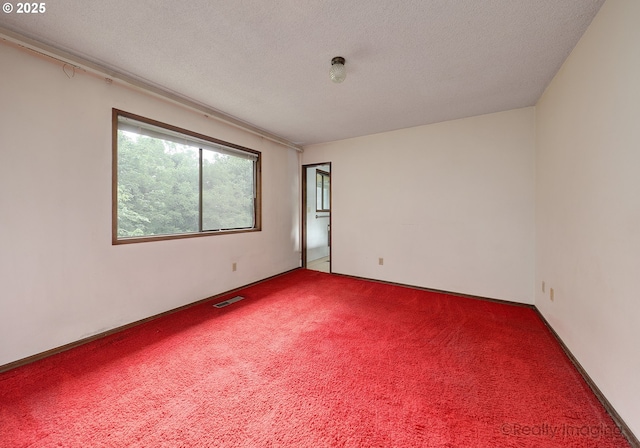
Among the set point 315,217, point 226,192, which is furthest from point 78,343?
point 315,217

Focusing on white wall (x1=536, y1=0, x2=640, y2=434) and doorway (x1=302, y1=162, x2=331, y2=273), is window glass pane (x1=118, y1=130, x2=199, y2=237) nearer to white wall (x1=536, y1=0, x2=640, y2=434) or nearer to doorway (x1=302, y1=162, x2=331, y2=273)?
doorway (x1=302, y1=162, x2=331, y2=273)

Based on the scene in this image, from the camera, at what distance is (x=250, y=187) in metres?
4.02

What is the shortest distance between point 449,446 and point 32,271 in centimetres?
310

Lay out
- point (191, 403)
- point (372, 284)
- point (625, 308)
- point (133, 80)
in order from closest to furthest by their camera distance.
→ point (625, 308) < point (191, 403) < point (133, 80) < point (372, 284)

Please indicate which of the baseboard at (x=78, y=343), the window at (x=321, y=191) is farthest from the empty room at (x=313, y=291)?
the window at (x=321, y=191)

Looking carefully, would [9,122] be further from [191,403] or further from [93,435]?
[191,403]

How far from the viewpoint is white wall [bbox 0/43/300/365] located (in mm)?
1793

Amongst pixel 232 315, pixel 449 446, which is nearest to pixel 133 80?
pixel 232 315

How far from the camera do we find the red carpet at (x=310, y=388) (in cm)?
126

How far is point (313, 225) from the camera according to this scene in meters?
5.61

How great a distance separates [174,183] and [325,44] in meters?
2.29

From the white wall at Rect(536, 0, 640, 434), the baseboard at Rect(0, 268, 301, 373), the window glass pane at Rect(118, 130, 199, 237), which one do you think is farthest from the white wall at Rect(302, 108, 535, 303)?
the baseboard at Rect(0, 268, 301, 373)

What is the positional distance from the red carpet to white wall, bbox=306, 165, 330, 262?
9.65ft

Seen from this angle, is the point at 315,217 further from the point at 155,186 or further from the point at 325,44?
the point at 325,44
